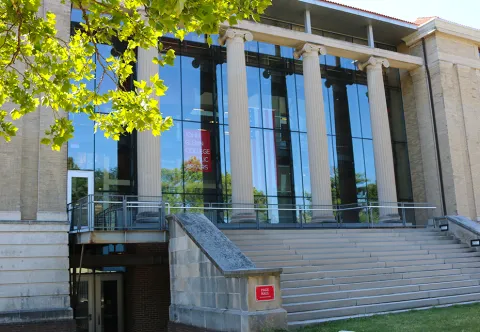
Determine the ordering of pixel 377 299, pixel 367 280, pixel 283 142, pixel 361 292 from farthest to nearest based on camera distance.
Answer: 1. pixel 283 142
2. pixel 367 280
3. pixel 361 292
4. pixel 377 299

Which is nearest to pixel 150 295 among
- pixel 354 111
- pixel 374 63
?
pixel 374 63

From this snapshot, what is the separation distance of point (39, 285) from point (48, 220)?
6.24ft

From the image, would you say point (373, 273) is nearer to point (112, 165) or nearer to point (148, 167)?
point (148, 167)

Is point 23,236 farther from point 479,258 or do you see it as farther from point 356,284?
point 479,258

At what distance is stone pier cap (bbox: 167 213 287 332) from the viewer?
1138 centimetres

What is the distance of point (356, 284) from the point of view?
578 inches

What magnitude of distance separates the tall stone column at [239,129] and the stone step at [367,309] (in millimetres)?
7565

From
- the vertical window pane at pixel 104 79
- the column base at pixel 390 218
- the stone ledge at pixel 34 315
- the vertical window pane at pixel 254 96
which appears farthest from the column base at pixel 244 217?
the stone ledge at pixel 34 315

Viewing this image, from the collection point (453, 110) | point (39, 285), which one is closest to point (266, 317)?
point (39, 285)

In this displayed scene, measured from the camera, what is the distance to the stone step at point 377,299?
12898mm

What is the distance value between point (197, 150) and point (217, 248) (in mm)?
10915

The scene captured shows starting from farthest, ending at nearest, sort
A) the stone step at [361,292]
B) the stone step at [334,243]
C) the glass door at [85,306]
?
the glass door at [85,306], the stone step at [334,243], the stone step at [361,292]

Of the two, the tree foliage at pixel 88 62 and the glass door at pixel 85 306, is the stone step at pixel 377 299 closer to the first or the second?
the tree foliage at pixel 88 62

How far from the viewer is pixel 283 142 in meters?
25.9
